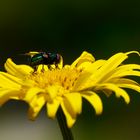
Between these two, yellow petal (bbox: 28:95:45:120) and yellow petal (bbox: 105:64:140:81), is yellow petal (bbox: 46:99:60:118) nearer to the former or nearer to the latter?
yellow petal (bbox: 28:95:45:120)

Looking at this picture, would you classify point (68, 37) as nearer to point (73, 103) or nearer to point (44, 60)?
point (44, 60)

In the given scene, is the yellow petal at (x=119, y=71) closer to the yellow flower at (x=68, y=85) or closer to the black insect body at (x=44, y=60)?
the yellow flower at (x=68, y=85)

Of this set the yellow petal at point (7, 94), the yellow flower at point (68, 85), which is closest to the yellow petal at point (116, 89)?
the yellow flower at point (68, 85)

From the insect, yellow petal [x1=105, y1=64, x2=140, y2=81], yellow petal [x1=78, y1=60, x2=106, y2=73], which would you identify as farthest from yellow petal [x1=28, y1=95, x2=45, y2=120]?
the insect

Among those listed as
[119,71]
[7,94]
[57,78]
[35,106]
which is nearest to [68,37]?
[57,78]

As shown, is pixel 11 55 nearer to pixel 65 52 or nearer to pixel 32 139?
pixel 65 52

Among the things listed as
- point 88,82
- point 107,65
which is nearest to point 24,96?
point 88,82
